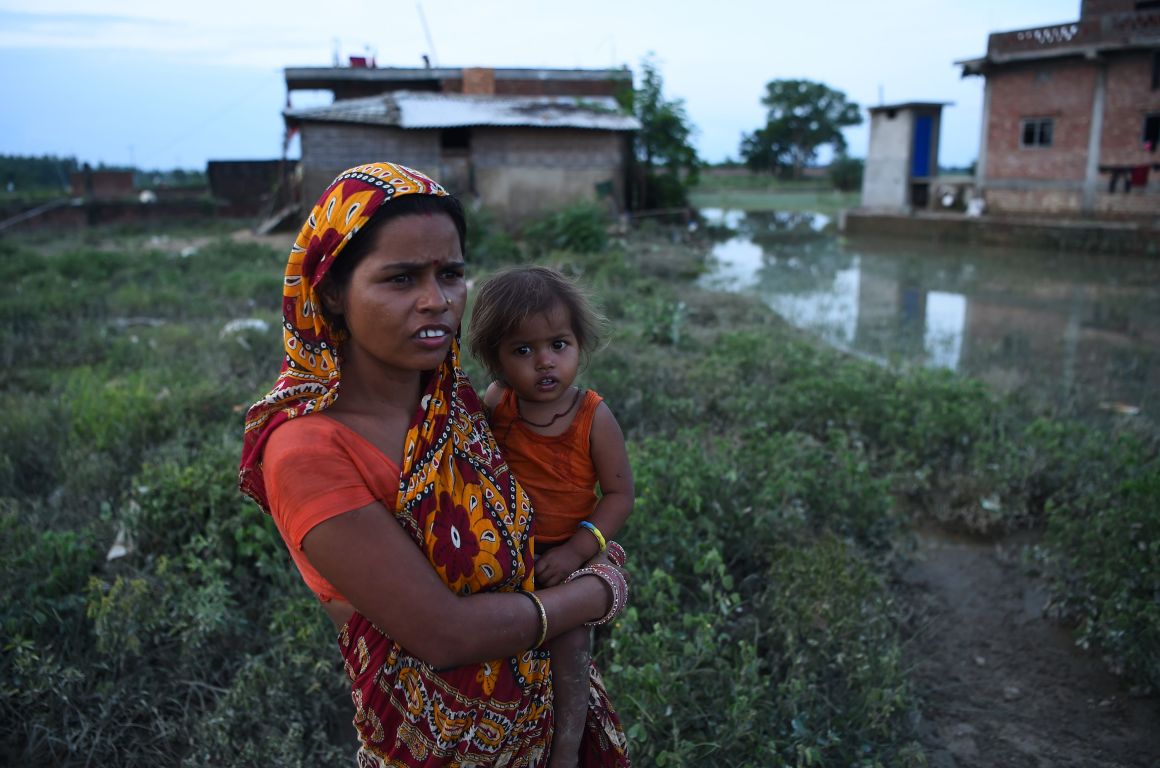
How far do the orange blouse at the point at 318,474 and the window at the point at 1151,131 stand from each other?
2195 cm

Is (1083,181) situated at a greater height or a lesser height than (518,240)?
greater

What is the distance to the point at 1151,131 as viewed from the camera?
1830cm

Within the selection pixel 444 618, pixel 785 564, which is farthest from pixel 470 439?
pixel 785 564

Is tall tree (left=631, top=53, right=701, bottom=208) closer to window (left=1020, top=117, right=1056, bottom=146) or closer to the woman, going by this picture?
window (left=1020, top=117, right=1056, bottom=146)

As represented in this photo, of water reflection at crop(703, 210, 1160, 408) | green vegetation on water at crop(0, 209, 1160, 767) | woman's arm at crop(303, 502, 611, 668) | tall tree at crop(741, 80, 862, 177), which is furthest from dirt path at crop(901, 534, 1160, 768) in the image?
tall tree at crop(741, 80, 862, 177)

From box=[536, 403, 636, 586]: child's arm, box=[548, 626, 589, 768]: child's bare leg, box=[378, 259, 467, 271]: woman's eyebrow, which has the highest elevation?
box=[378, 259, 467, 271]: woman's eyebrow

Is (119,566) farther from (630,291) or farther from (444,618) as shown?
(630,291)

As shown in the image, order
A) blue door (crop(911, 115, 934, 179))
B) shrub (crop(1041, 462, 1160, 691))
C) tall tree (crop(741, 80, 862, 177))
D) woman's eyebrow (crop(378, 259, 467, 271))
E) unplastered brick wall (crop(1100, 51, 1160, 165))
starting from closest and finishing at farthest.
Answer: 1. woman's eyebrow (crop(378, 259, 467, 271))
2. shrub (crop(1041, 462, 1160, 691))
3. unplastered brick wall (crop(1100, 51, 1160, 165))
4. blue door (crop(911, 115, 934, 179))
5. tall tree (crop(741, 80, 862, 177))

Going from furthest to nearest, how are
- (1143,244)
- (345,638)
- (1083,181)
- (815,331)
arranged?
(1083,181)
(1143,244)
(815,331)
(345,638)

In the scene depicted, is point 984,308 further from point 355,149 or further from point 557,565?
point 355,149

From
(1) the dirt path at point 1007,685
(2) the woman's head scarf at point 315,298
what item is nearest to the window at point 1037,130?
(1) the dirt path at point 1007,685

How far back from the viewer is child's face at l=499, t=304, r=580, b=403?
5.49 feet

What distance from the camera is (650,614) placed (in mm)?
2936

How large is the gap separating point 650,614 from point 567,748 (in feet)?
4.61
